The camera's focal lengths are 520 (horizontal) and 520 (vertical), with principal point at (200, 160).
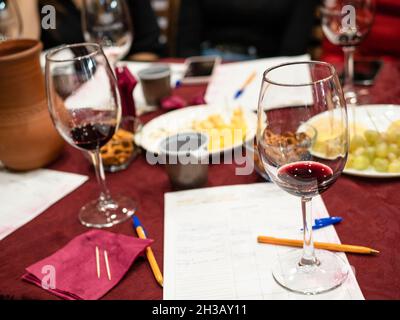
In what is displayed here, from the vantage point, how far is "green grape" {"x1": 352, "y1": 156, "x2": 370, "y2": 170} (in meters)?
0.89

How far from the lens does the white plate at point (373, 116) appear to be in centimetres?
89

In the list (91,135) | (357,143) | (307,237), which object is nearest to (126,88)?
(91,135)

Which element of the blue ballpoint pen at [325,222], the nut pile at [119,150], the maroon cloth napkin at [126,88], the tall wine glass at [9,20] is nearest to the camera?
the blue ballpoint pen at [325,222]

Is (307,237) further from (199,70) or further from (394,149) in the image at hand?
(199,70)

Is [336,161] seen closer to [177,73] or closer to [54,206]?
[54,206]

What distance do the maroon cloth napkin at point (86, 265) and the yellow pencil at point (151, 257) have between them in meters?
0.01

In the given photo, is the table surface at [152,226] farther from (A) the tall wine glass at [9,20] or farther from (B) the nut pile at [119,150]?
(A) the tall wine glass at [9,20]

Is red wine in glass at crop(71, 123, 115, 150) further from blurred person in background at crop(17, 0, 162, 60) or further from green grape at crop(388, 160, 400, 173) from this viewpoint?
blurred person in background at crop(17, 0, 162, 60)

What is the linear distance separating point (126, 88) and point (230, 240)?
0.49m

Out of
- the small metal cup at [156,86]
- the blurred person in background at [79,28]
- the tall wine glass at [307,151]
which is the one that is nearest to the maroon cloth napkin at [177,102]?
the small metal cup at [156,86]

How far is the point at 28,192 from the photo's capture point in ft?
3.24

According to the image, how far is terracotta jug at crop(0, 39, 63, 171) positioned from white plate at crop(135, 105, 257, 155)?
189mm

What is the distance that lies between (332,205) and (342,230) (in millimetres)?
70

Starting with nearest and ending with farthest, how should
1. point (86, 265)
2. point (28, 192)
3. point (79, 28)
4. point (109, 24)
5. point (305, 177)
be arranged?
point (305, 177) → point (86, 265) → point (28, 192) → point (109, 24) → point (79, 28)
